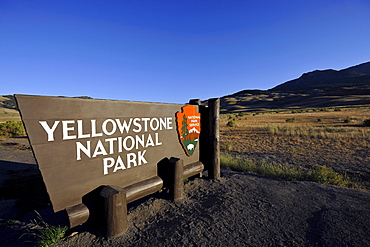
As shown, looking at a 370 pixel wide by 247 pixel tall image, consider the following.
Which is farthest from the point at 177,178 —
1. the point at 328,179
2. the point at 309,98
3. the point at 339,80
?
the point at 339,80

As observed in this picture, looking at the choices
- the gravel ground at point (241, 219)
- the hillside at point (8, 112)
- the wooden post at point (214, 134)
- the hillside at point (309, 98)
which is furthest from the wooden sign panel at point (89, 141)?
the hillside at point (309, 98)

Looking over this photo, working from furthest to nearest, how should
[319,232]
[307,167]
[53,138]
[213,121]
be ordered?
[307,167], [213,121], [319,232], [53,138]

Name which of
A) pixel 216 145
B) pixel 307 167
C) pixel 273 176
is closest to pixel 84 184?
pixel 216 145

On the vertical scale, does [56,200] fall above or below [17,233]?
above

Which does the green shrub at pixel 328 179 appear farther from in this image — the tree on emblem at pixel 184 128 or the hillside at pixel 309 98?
the hillside at pixel 309 98

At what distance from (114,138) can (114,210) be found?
43.0 inches

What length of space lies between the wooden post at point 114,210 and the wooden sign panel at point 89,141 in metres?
0.34

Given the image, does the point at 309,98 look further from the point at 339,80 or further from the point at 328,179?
the point at 339,80

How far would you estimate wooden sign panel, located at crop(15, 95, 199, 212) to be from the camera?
220 centimetres

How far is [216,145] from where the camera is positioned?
16.2 ft

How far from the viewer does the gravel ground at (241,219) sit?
2648 millimetres

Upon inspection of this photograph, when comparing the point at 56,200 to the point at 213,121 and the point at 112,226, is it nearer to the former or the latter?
the point at 112,226

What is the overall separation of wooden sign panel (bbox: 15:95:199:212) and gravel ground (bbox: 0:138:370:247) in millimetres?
757

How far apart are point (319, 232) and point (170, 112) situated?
3.37 meters
